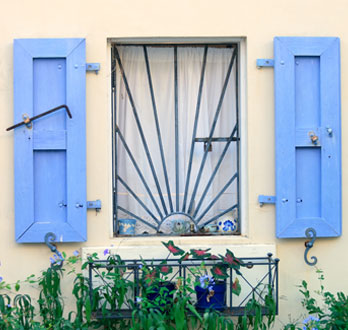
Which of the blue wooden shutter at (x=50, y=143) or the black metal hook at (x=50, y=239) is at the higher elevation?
the blue wooden shutter at (x=50, y=143)

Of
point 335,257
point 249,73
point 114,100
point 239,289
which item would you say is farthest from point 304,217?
point 114,100

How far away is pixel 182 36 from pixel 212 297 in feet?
5.64

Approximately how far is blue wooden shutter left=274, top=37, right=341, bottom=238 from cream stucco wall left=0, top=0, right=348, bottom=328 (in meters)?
0.10

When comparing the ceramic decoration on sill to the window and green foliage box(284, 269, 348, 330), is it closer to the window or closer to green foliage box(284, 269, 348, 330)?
the window

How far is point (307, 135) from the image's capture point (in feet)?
14.4

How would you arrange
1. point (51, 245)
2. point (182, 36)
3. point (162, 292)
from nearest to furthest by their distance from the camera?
1. point (162, 292)
2. point (51, 245)
3. point (182, 36)

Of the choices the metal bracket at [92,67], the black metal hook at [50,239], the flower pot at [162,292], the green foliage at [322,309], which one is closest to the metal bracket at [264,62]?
the metal bracket at [92,67]

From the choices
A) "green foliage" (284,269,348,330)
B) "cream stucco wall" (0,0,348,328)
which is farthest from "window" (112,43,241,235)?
"green foliage" (284,269,348,330)

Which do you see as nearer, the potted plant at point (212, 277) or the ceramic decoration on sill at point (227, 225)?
the potted plant at point (212, 277)

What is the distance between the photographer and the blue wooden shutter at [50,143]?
4.32 meters

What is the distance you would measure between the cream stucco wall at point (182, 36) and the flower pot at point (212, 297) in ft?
1.24

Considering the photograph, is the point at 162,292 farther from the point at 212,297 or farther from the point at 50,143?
the point at 50,143

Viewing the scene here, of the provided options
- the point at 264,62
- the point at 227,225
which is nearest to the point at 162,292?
the point at 227,225

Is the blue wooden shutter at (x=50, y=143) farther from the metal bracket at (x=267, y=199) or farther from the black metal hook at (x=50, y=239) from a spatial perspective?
the metal bracket at (x=267, y=199)
